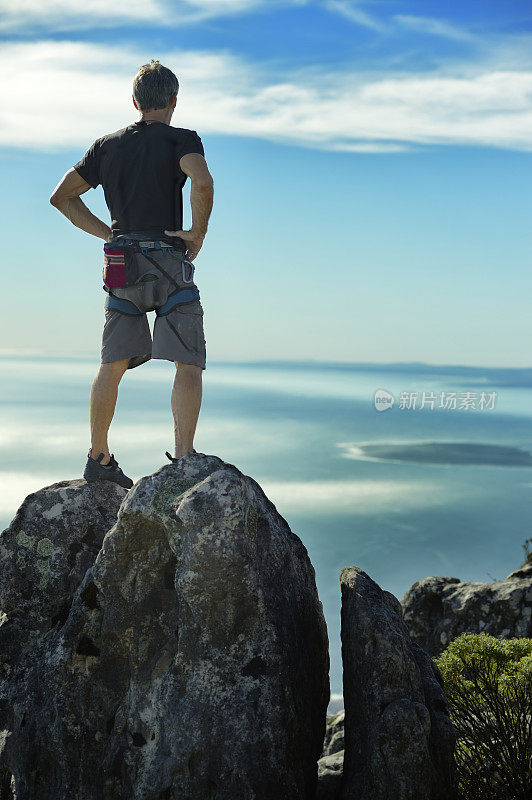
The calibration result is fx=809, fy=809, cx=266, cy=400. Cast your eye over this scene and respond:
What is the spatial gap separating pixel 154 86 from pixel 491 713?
9013 mm

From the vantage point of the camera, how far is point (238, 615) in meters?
7.50

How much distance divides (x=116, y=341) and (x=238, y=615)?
4.02 m

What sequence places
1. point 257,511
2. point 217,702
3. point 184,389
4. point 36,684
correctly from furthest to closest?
point 184,389
point 36,684
point 257,511
point 217,702

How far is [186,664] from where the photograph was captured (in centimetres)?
748

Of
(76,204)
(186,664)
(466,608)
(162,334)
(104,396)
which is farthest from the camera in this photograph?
(466,608)

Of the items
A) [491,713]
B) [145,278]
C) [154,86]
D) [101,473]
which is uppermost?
[154,86]

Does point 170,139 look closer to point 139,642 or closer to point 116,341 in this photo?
point 116,341

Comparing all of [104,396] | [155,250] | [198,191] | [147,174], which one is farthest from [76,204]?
[104,396]

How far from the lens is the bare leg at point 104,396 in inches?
397

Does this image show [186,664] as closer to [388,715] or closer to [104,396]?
[388,715]

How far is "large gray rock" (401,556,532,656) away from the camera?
1370 centimetres

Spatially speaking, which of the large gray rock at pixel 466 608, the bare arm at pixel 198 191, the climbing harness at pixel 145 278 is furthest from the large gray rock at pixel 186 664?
the large gray rock at pixel 466 608

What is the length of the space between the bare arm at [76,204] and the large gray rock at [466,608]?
8.67 m

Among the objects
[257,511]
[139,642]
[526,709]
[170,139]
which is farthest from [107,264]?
[526,709]
